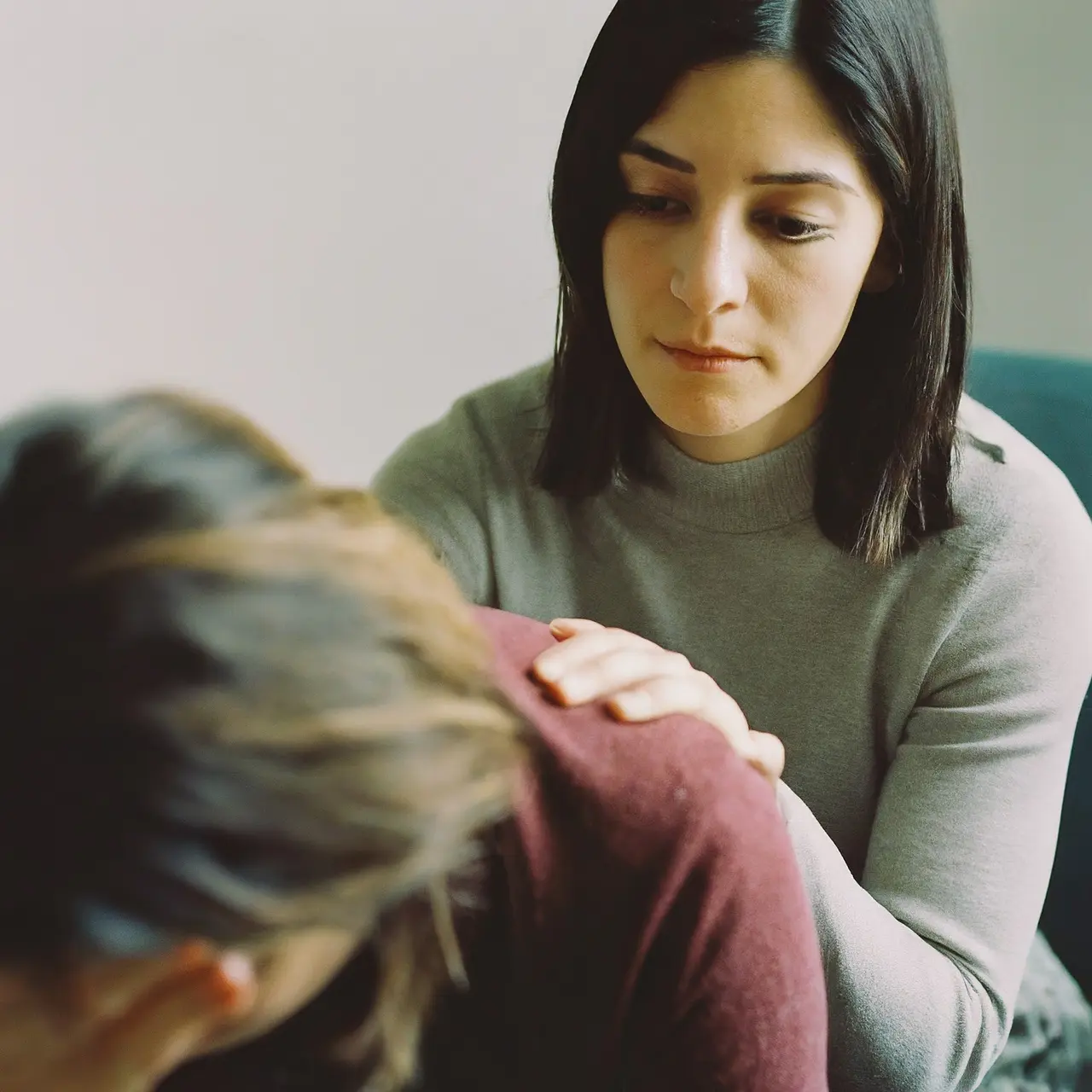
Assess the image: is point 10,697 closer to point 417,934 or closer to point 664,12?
point 417,934

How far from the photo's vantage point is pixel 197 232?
1026mm

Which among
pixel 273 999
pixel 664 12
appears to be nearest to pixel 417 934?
pixel 273 999

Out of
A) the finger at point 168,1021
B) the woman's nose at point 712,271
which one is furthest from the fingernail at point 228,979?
the woman's nose at point 712,271

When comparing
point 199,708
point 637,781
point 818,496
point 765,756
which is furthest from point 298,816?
point 818,496

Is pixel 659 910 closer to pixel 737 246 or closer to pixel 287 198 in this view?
pixel 737 246

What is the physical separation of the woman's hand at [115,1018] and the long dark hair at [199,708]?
2 centimetres

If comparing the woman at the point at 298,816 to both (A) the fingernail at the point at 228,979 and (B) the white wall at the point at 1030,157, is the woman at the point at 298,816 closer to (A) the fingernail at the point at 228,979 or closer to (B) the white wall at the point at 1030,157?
(A) the fingernail at the point at 228,979

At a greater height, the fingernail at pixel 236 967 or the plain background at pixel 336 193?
the plain background at pixel 336 193

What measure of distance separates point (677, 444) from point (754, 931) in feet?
1.47

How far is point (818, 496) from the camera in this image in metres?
0.84

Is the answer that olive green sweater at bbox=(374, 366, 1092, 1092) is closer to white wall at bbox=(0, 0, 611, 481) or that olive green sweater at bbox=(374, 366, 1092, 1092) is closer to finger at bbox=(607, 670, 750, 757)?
finger at bbox=(607, 670, 750, 757)

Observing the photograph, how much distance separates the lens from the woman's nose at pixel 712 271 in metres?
0.70

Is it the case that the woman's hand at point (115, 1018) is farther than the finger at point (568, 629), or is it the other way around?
the finger at point (568, 629)

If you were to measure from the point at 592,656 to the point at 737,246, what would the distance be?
0.97 ft
